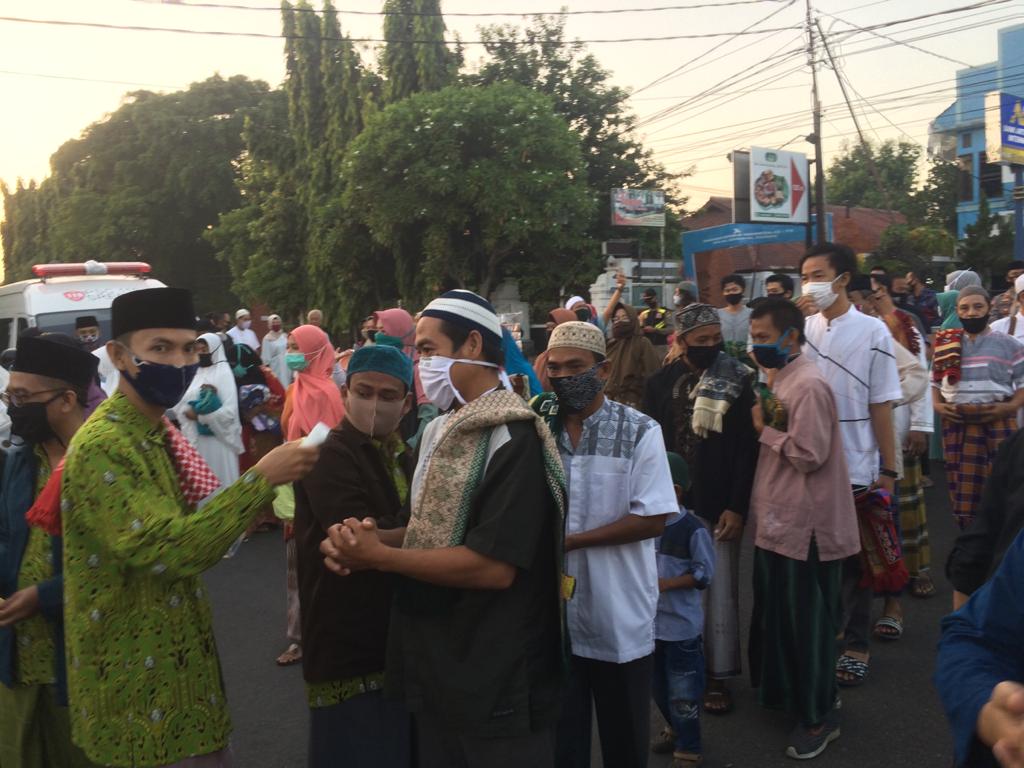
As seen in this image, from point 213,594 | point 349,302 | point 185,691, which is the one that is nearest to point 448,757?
point 185,691

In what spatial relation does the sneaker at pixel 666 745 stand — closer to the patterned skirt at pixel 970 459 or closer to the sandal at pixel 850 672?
the sandal at pixel 850 672

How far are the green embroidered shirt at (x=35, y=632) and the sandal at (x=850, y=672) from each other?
3.63 m

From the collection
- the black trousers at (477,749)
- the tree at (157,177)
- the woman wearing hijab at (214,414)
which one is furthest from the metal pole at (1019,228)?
the tree at (157,177)

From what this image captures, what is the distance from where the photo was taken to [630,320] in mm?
7375

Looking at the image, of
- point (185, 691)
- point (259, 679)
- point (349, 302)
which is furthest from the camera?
point (349, 302)

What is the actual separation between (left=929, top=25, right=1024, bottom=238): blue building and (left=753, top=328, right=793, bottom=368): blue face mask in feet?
89.8

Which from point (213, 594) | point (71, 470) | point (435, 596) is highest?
point (71, 470)

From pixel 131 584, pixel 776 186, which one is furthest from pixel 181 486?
pixel 776 186

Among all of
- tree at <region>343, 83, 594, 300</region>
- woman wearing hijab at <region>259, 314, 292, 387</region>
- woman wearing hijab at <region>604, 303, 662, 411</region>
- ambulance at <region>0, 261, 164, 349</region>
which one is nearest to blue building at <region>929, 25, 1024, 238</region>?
tree at <region>343, 83, 594, 300</region>

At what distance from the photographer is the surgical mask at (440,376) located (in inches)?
93.5

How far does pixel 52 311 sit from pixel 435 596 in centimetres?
1106

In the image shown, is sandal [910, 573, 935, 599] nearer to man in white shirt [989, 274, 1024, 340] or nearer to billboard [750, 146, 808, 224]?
man in white shirt [989, 274, 1024, 340]

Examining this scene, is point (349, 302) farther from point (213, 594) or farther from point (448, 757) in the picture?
point (448, 757)

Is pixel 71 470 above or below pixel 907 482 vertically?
above
